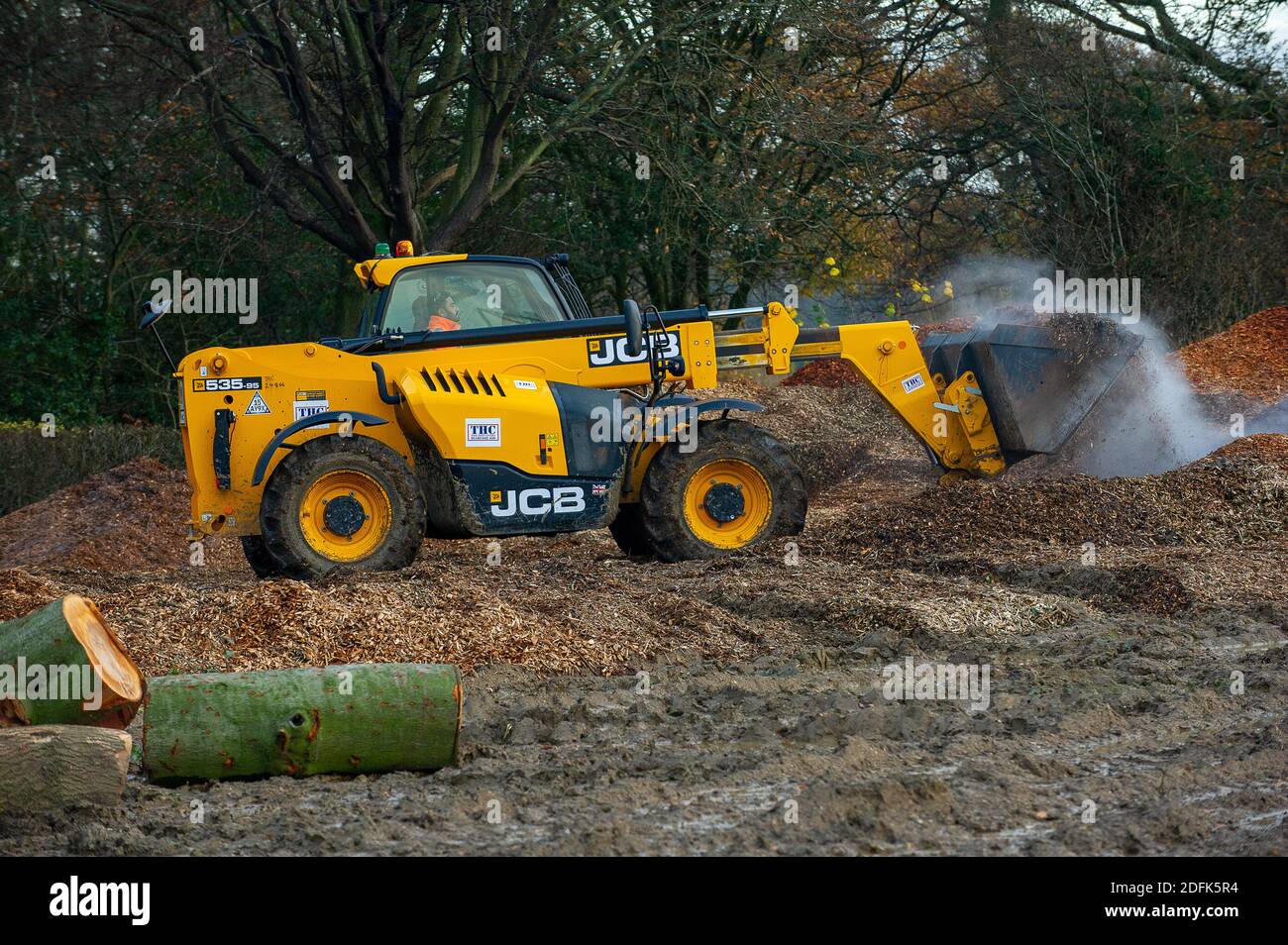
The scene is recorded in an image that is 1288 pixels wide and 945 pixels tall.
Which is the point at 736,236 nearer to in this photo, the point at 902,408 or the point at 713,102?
Result: the point at 713,102

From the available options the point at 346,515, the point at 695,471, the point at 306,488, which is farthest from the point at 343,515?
the point at 695,471

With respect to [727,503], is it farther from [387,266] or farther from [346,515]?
[387,266]

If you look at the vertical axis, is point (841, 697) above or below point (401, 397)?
below

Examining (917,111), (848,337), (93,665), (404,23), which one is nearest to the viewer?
(93,665)

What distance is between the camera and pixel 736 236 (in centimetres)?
1758

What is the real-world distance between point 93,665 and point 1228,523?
8055 millimetres

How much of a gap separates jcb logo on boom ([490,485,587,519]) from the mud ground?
433 mm

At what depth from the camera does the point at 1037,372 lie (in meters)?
11.6

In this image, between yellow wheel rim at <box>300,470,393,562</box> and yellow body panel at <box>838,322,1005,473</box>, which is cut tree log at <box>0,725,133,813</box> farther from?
yellow body panel at <box>838,322,1005,473</box>

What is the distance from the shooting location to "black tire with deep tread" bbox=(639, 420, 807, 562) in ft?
35.4

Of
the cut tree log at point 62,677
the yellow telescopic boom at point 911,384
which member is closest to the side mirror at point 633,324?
the yellow telescopic boom at point 911,384

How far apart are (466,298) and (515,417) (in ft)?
3.74

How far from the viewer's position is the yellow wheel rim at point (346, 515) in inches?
397
